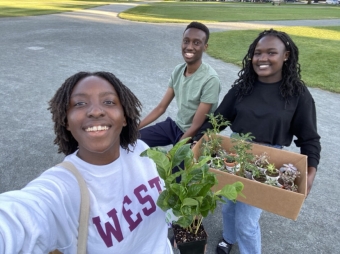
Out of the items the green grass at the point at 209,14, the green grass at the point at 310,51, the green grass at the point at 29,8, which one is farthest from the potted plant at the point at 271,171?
the green grass at the point at 29,8

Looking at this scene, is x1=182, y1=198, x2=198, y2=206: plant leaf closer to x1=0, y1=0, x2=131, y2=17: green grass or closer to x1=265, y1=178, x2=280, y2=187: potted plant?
x1=265, y1=178, x2=280, y2=187: potted plant

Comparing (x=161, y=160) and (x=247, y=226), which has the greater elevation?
(x=161, y=160)

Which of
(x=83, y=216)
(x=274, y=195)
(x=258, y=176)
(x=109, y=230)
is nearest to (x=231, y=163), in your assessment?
(x=258, y=176)

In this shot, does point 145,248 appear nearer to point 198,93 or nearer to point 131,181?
point 131,181

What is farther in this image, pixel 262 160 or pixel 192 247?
pixel 262 160

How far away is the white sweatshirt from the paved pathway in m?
1.35

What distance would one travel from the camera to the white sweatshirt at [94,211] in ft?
3.61

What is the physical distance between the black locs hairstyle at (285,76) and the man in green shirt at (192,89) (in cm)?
33

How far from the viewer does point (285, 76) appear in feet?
7.11

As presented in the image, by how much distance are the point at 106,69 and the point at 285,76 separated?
6081mm

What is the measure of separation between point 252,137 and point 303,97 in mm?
484

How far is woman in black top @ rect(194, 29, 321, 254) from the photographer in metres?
2.06

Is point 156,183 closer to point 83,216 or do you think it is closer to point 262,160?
point 83,216

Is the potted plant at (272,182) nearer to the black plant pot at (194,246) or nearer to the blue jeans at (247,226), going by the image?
the blue jeans at (247,226)
